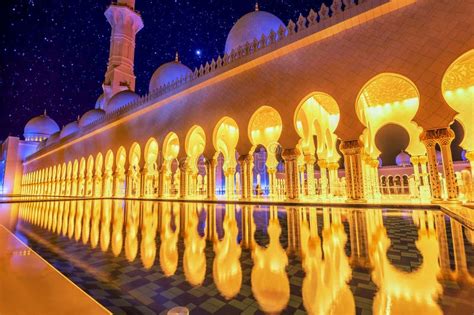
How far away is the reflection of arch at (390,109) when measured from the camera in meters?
8.61

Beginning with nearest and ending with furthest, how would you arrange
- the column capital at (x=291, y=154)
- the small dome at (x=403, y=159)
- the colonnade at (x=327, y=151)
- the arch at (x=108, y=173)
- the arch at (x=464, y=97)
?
the colonnade at (x=327, y=151) < the arch at (x=464, y=97) < the column capital at (x=291, y=154) < the arch at (x=108, y=173) < the small dome at (x=403, y=159)

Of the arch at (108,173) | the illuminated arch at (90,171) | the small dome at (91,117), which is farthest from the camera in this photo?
the small dome at (91,117)

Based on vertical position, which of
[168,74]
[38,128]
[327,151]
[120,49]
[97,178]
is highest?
[120,49]

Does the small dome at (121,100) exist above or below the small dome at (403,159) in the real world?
above

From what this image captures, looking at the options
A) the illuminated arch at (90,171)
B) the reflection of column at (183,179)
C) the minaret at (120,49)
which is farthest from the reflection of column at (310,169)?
the minaret at (120,49)

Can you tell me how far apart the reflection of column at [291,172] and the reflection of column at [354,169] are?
151 centimetres

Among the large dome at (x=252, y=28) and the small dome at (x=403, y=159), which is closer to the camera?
the large dome at (x=252, y=28)

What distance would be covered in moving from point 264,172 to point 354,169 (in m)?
13.0

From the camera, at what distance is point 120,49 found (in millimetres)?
18531

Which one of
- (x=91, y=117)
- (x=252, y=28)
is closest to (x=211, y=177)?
(x=252, y=28)

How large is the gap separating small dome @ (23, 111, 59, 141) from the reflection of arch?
105 ft

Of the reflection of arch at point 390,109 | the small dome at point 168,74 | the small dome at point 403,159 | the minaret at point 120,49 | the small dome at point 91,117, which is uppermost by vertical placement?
the minaret at point 120,49

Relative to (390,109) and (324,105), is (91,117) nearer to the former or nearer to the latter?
(324,105)

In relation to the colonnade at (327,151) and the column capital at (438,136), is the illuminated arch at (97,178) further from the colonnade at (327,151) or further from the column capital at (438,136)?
the column capital at (438,136)
